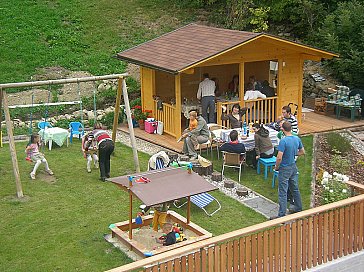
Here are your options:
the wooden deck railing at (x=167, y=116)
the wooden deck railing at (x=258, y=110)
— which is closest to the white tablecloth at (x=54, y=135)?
the wooden deck railing at (x=167, y=116)

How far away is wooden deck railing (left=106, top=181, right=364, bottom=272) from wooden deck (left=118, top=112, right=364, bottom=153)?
7147 mm

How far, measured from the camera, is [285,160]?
451 inches

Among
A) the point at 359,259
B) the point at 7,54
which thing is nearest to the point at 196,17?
the point at 7,54

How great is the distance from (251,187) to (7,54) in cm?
1394

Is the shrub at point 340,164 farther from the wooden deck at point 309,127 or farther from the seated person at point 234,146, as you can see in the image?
the wooden deck at point 309,127

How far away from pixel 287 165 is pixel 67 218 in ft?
14.3

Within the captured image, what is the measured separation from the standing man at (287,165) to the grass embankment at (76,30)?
13.0m

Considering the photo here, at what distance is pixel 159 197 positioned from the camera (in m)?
10.0

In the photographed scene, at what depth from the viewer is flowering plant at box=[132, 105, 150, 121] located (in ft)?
62.3

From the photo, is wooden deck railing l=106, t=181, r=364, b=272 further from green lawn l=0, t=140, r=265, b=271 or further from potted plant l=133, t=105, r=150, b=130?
potted plant l=133, t=105, r=150, b=130

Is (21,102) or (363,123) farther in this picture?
(21,102)

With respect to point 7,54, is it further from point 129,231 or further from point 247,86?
point 129,231

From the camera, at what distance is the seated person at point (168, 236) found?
10.2 m

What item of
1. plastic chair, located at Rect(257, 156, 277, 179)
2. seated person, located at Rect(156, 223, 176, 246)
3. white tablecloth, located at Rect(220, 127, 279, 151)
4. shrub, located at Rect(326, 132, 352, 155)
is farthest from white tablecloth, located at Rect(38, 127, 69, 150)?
shrub, located at Rect(326, 132, 352, 155)
